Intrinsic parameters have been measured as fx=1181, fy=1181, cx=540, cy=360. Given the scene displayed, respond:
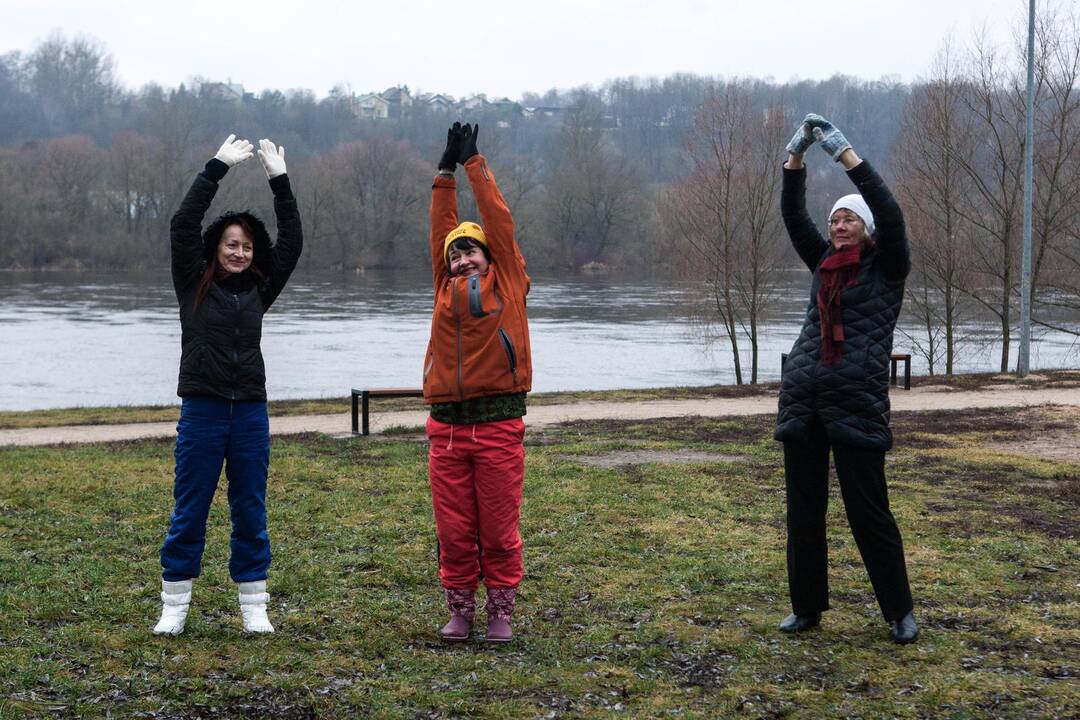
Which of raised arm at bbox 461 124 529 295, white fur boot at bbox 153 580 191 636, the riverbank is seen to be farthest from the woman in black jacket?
the riverbank

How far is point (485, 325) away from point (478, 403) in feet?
1.06

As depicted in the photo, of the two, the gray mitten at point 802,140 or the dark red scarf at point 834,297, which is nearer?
the dark red scarf at point 834,297

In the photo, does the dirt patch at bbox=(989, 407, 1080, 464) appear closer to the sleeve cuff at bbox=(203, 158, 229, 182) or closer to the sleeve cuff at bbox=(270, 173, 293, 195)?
the sleeve cuff at bbox=(270, 173, 293, 195)

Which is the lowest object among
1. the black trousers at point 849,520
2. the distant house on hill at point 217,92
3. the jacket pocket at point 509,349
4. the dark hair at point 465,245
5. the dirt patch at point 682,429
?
the dirt patch at point 682,429

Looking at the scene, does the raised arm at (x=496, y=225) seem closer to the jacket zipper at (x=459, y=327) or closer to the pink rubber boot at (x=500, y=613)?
the jacket zipper at (x=459, y=327)

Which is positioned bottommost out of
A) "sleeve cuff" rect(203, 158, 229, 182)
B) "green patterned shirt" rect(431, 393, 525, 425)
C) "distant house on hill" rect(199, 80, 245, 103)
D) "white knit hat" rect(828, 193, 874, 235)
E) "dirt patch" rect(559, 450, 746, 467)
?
"dirt patch" rect(559, 450, 746, 467)

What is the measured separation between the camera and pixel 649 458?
10922mm

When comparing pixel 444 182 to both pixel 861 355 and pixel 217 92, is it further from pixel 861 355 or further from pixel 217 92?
pixel 217 92

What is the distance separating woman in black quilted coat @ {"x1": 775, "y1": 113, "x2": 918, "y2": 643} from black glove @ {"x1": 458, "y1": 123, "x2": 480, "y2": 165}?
57.7 inches

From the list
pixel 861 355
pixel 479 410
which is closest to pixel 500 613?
pixel 479 410

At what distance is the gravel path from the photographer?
529 inches

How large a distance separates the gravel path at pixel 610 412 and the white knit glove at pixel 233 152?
807 cm

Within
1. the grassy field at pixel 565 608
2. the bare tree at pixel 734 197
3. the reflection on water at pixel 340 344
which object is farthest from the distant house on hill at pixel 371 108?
the grassy field at pixel 565 608

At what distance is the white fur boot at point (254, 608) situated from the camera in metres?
5.07
